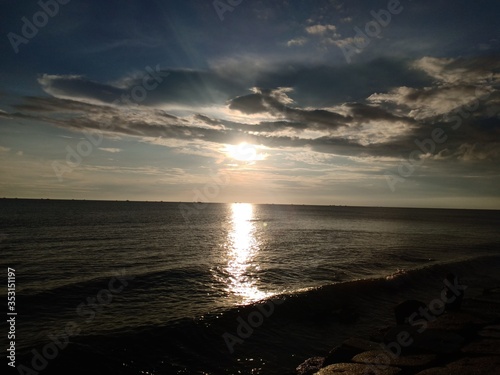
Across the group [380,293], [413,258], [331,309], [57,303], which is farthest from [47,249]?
[413,258]

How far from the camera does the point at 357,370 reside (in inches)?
404

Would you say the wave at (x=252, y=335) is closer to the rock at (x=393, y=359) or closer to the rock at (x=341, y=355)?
the rock at (x=341, y=355)

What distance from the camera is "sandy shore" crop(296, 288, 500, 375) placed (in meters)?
10.0

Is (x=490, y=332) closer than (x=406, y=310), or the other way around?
(x=490, y=332)

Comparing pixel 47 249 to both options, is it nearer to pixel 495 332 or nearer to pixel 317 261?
pixel 317 261

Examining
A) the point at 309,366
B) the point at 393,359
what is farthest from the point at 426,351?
the point at 309,366

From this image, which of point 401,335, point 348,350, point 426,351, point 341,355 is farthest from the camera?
point 401,335

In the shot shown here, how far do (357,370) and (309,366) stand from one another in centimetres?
254

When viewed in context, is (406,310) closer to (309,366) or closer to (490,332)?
(490,332)

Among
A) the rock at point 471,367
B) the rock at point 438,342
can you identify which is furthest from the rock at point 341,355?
the rock at point 471,367

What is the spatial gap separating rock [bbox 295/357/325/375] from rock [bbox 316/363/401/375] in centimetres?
124

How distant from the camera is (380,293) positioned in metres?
24.7

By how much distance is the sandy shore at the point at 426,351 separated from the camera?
10.0 metres

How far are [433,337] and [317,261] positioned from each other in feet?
82.3
